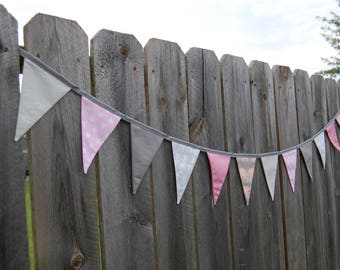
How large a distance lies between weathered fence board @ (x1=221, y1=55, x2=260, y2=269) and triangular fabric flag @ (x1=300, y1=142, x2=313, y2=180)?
582mm

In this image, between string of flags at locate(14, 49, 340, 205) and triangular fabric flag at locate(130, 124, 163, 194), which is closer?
string of flags at locate(14, 49, 340, 205)

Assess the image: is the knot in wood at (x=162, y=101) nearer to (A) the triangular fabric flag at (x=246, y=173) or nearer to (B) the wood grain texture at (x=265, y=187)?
(A) the triangular fabric flag at (x=246, y=173)

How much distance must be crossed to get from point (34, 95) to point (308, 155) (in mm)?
2084

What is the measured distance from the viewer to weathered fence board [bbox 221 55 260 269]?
2.19 m

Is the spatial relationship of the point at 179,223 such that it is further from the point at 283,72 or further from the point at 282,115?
the point at 283,72

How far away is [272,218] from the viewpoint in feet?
7.99

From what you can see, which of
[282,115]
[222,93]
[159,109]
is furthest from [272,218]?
[159,109]

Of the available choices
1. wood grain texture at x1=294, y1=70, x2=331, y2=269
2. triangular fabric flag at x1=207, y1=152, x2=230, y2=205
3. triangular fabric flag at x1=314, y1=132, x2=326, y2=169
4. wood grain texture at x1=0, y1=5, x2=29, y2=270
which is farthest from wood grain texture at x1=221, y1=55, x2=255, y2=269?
wood grain texture at x1=0, y1=5, x2=29, y2=270

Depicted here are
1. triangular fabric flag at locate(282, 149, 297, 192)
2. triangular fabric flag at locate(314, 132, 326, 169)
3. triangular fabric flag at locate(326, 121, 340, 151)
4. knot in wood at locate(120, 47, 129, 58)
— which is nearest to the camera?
knot in wood at locate(120, 47, 129, 58)

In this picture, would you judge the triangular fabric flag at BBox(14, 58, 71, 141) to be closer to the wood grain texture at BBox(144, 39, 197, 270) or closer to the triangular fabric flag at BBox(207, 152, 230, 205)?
the wood grain texture at BBox(144, 39, 197, 270)

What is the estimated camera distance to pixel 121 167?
5.38ft

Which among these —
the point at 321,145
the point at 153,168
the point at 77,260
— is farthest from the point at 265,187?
the point at 77,260

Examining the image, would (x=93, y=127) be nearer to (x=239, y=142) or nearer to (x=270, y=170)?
(x=239, y=142)

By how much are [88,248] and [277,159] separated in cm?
146
